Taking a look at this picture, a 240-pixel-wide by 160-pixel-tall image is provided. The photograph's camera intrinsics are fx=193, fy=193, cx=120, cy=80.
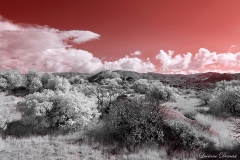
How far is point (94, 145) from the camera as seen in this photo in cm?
1004

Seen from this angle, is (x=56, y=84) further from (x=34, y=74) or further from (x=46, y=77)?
(x=34, y=74)

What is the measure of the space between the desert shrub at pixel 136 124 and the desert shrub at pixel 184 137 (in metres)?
0.57

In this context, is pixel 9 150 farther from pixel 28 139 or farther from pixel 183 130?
pixel 183 130

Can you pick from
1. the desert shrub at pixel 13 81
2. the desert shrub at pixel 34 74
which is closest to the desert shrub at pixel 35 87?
the desert shrub at pixel 13 81

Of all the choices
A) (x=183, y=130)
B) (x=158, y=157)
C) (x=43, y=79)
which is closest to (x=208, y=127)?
(x=183, y=130)

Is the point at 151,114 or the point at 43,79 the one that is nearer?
the point at 151,114

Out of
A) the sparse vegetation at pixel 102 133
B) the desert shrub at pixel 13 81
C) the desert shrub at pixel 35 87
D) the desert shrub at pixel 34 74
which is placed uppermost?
the desert shrub at pixel 34 74

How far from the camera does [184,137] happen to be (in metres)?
10.1

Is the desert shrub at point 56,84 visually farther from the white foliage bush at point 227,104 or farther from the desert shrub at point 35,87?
the white foliage bush at point 227,104

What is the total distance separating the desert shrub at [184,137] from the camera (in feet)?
32.2

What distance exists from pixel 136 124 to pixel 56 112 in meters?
5.81

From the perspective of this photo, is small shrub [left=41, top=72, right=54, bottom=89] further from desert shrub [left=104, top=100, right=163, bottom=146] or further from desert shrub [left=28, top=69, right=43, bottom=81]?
desert shrub [left=104, top=100, right=163, bottom=146]

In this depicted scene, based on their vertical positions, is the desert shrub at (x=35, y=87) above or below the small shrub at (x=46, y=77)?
below

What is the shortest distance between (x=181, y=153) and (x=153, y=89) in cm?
1622
